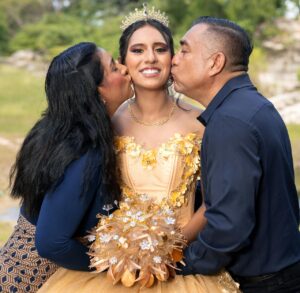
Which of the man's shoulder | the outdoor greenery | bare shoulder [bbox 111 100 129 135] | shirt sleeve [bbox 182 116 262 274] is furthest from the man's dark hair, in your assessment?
the outdoor greenery

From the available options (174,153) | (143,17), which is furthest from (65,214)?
(143,17)

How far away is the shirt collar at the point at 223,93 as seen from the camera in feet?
8.54

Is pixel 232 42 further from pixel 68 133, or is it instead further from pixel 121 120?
pixel 121 120

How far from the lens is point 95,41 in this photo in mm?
27031

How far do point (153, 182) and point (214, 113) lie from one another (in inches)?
40.2

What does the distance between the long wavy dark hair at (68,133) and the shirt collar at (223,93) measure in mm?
581

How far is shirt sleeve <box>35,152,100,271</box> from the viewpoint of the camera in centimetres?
273

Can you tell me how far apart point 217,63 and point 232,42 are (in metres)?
0.13

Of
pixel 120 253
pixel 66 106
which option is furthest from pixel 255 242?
pixel 66 106

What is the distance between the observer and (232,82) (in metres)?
2.66

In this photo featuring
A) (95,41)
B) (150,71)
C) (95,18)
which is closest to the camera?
(150,71)

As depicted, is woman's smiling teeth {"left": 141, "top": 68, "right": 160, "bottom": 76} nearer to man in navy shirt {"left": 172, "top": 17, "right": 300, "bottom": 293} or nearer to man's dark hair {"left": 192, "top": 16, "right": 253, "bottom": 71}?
man in navy shirt {"left": 172, "top": 17, "right": 300, "bottom": 293}

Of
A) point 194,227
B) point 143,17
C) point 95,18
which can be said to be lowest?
point 95,18

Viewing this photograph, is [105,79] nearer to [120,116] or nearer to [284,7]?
[120,116]
